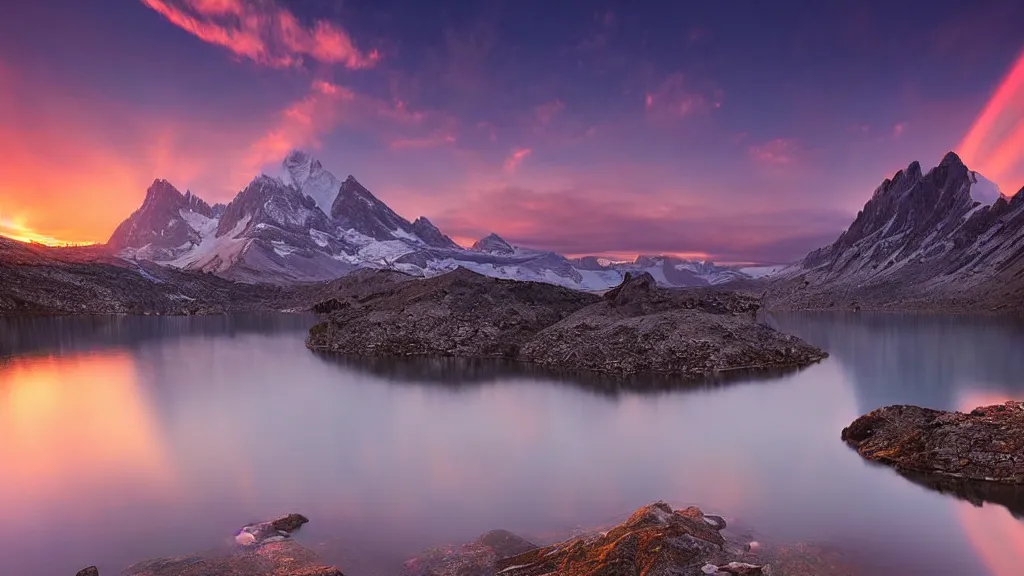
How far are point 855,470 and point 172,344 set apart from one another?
3262 inches

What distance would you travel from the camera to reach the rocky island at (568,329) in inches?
1989

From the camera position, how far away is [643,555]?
43.2 feet

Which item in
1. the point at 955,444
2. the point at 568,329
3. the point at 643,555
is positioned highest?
the point at 568,329

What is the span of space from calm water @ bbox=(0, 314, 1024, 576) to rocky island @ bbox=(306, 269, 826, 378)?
6406 mm

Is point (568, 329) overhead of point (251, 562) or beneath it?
overhead

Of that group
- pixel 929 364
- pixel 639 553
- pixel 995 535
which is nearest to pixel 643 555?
pixel 639 553

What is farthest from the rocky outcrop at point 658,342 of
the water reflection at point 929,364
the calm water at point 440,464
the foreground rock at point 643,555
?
the foreground rock at point 643,555

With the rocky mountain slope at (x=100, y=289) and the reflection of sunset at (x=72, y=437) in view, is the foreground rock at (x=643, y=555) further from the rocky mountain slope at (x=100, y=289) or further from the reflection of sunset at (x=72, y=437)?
the rocky mountain slope at (x=100, y=289)

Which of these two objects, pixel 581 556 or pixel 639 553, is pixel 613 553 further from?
pixel 581 556

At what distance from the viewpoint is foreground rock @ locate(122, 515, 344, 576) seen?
49.2 ft

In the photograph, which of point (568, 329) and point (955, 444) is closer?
point (955, 444)

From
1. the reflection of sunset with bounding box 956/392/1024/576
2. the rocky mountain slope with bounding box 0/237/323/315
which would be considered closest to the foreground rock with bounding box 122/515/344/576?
the reflection of sunset with bounding box 956/392/1024/576

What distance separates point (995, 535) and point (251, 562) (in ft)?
71.8

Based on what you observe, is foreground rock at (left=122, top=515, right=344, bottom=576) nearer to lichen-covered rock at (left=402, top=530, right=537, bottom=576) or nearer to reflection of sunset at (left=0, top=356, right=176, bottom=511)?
lichen-covered rock at (left=402, top=530, right=537, bottom=576)
